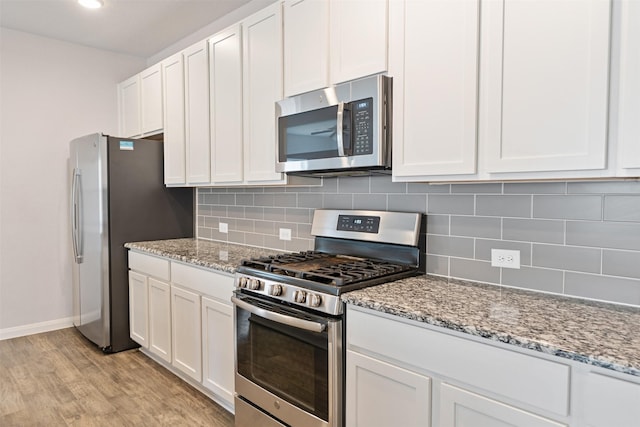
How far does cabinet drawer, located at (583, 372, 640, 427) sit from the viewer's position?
39.3 inches

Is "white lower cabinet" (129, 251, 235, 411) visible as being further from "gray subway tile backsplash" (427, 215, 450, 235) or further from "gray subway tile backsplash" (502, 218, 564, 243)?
"gray subway tile backsplash" (502, 218, 564, 243)

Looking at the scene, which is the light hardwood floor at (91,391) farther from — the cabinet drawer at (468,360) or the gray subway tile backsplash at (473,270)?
the gray subway tile backsplash at (473,270)

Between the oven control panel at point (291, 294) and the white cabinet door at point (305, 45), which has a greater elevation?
the white cabinet door at point (305, 45)

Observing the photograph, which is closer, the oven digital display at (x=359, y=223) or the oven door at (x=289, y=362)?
the oven door at (x=289, y=362)

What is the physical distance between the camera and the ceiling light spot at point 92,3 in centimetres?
301

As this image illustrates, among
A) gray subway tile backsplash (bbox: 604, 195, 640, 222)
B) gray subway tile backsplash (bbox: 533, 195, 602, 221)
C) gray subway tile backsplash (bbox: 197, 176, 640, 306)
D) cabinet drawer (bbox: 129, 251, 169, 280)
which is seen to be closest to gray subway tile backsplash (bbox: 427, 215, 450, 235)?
gray subway tile backsplash (bbox: 197, 176, 640, 306)

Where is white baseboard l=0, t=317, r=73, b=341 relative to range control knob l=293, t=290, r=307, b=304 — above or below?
below

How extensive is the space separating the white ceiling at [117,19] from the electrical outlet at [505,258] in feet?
8.52

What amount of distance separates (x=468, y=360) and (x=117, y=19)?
366 cm

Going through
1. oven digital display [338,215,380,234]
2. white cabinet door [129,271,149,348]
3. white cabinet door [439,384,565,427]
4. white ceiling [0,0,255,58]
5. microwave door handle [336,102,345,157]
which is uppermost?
white ceiling [0,0,255,58]

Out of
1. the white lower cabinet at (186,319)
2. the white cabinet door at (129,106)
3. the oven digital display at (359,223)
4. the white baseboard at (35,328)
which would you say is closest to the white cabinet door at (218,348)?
the white lower cabinet at (186,319)

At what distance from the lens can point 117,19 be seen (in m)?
3.38

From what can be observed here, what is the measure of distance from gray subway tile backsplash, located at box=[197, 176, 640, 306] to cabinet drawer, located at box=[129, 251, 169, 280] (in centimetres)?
135

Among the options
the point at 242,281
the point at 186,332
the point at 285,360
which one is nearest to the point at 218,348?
the point at 186,332
